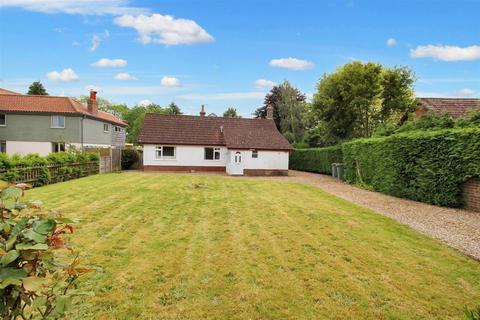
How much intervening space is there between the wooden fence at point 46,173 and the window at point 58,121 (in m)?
9.78

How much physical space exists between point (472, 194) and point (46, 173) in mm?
18879

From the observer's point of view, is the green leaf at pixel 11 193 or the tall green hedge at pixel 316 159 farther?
the tall green hedge at pixel 316 159

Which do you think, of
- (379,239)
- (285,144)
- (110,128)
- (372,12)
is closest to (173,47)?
(285,144)

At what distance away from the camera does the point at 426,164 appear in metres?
12.3

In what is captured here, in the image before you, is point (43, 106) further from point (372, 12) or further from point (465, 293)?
point (465, 293)

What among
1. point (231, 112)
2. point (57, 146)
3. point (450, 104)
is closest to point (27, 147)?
point (57, 146)

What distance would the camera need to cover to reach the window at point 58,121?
27.5 m

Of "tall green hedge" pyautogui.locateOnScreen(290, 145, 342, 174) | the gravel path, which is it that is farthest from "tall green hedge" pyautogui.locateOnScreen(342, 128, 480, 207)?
"tall green hedge" pyautogui.locateOnScreen(290, 145, 342, 174)

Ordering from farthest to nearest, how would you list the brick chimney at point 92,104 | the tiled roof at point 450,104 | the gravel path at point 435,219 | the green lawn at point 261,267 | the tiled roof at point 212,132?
1. the brick chimney at point 92,104
2. the tiled roof at point 212,132
3. the tiled roof at point 450,104
4. the gravel path at point 435,219
5. the green lawn at point 261,267

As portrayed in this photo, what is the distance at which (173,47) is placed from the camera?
2303cm

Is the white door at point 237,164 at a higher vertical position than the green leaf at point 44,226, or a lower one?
lower

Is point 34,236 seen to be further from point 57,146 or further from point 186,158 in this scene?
point 57,146

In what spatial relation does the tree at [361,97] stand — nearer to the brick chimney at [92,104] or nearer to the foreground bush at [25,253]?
the brick chimney at [92,104]

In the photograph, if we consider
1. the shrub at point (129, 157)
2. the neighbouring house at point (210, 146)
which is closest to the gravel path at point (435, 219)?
the neighbouring house at point (210, 146)
